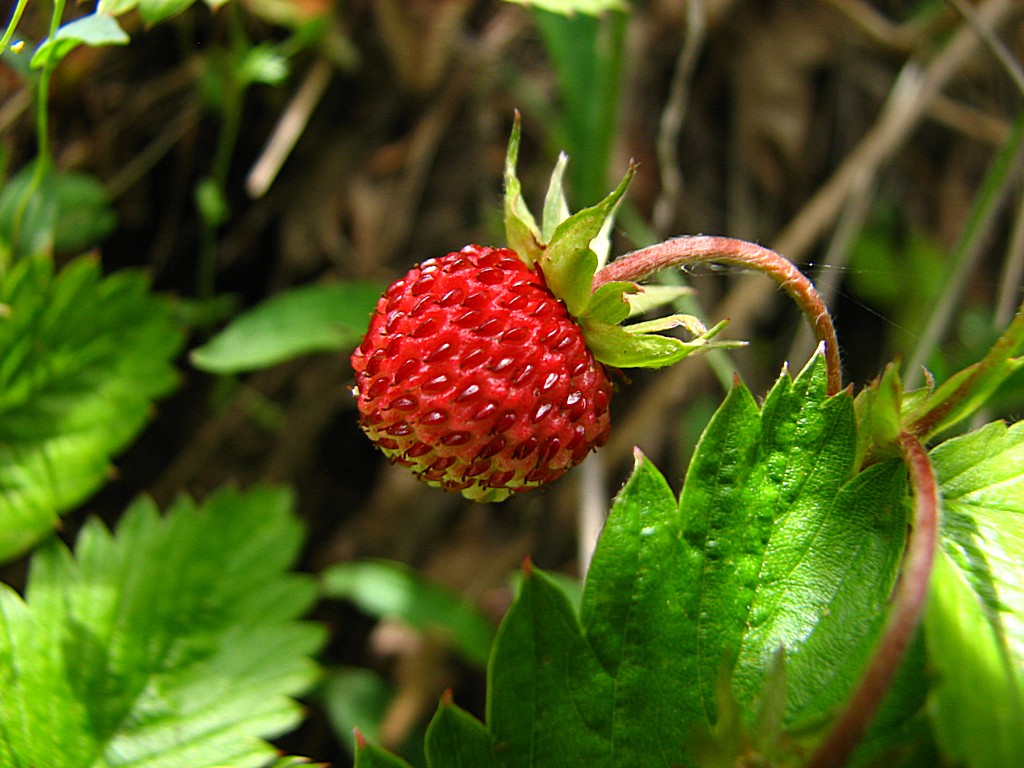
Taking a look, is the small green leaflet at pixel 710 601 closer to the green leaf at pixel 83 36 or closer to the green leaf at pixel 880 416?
the green leaf at pixel 880 416

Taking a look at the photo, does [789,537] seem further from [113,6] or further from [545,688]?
[113,6]

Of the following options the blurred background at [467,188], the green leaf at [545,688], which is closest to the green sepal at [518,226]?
the green leaf at [545,688]

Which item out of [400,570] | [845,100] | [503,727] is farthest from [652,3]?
[503,727]

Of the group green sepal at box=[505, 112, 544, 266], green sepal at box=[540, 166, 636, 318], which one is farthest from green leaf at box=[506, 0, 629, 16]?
green sepal at box=[540, 166, 636, 318]

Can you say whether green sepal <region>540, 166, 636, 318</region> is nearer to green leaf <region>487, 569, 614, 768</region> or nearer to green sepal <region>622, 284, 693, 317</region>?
green sepal <region>622, 284, 693, 317</region>

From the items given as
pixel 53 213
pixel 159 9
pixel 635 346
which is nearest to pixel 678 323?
pixel 635 346

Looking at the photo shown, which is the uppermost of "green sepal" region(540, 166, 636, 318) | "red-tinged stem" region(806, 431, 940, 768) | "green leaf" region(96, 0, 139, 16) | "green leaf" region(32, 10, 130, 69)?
"green leaf" region(96, 0, 139, 16)
